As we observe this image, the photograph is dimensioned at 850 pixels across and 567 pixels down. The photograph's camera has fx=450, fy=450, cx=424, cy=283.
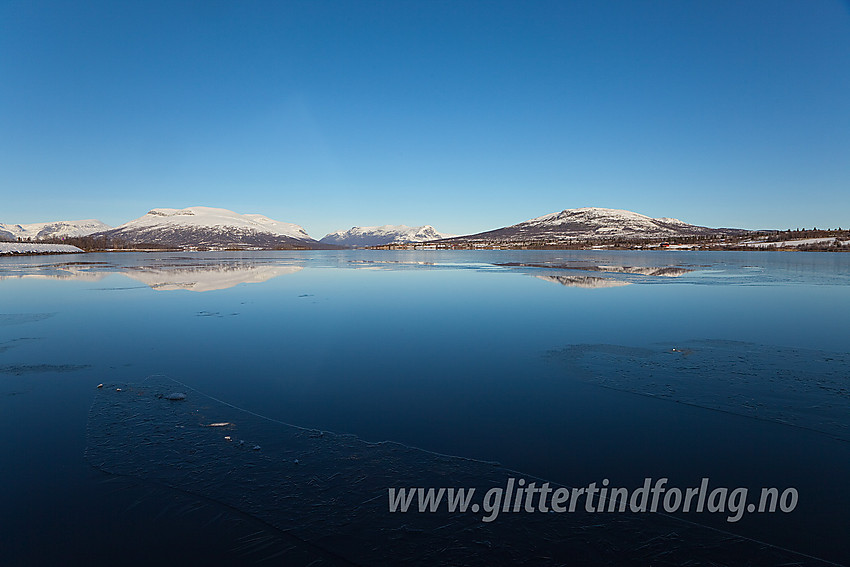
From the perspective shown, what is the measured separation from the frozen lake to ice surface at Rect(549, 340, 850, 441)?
0.23ft

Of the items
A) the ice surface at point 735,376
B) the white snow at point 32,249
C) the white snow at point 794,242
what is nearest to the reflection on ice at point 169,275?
the ice surface at point 735,376

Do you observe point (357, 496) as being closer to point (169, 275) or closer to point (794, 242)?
point (169, 275)

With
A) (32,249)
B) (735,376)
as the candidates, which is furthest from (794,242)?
(32,249)

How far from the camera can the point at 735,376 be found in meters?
10.0

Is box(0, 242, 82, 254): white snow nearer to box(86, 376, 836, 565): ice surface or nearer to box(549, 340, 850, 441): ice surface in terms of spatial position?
box(86, 376, 836, 565): ice surface

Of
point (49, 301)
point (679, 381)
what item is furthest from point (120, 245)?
point (679, 381)

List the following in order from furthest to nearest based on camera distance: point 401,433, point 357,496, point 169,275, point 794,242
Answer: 1. point 794,242
2. point 169,275
3. point 401,433
4. point 357,496

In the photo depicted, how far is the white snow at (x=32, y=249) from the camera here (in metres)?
97.8

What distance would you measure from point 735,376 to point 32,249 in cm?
13896

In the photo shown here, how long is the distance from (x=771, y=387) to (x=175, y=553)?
10.7 metres

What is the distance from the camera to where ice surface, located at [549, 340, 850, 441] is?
8.04 metres

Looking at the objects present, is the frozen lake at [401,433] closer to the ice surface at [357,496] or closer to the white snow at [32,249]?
the ice surface at [357,496]

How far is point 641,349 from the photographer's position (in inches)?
498

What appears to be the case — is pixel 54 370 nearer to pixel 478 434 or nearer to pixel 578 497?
pixel 478 434
